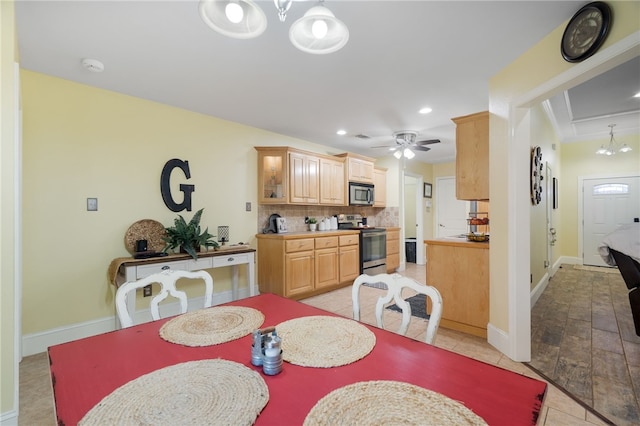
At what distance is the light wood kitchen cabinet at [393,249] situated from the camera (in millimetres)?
5805

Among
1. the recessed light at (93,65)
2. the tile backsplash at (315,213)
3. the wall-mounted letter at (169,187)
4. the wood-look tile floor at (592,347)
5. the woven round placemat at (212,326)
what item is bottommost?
the wood-look tile floor at (592,347)

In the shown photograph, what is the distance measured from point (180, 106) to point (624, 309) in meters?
5.83

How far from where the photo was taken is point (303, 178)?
4418mm

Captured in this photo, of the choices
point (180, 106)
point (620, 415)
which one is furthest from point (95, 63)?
point (620, 415)

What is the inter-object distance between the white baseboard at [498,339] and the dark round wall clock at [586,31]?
217cm

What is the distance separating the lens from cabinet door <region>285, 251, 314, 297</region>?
12.8ft

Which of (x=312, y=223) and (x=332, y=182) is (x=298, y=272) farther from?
(x=332, y=182)

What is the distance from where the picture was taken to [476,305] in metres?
2.92

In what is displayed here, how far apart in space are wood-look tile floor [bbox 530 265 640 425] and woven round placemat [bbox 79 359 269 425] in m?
2.23

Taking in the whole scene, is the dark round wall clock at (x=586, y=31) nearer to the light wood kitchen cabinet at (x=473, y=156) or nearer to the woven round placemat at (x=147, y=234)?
the light wood kitchen cabinet at (x=473, y=156)

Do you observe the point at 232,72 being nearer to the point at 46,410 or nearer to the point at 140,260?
the point at 140,260

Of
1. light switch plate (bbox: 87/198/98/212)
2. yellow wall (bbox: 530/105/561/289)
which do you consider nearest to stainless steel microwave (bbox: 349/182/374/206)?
yellow wall (bbox: 530/105/561/289)

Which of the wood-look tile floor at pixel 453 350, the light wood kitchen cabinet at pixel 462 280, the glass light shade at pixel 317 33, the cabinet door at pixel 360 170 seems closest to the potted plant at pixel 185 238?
the wood-look tile floor at pixel 453 350

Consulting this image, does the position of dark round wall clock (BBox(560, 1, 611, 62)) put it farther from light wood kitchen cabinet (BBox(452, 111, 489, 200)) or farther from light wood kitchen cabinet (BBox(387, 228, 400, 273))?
light wood kitchen cabinet (BBox(387, 228, 400, 273))
